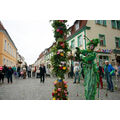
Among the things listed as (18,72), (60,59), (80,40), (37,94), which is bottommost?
(37,94)

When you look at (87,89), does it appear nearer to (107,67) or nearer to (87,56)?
(87,56)

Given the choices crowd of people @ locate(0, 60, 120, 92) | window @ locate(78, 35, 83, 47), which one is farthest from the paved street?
window @ locate(78, 35, 83, 47)

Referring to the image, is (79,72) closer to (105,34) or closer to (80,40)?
(80,40)

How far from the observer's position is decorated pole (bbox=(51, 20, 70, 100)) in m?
2.59

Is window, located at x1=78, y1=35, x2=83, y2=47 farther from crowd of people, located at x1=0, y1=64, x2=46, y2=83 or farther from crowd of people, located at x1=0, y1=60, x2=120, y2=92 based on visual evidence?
crowd of people, located at x1=0, y1=64, x2=46, y2=83

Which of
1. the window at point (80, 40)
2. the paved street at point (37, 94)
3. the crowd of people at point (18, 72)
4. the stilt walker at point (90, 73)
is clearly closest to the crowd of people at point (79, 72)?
the crowd of people at point (18, 72)

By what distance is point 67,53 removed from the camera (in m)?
2.76

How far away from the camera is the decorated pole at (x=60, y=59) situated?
2592mm

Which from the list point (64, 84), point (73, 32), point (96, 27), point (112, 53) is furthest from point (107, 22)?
point (64, 84)

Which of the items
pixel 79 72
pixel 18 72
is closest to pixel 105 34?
pixel 79 72

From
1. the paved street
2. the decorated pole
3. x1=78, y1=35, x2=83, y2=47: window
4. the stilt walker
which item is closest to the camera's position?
the decorated pole

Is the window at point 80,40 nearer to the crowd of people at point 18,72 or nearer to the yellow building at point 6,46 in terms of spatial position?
the crowd of people at point 18,72

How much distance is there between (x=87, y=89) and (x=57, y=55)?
3.65 feet

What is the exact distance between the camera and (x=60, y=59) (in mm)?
2666
